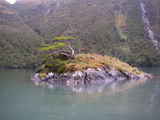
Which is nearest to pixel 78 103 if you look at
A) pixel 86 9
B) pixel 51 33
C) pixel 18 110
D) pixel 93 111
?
pixel 93 111

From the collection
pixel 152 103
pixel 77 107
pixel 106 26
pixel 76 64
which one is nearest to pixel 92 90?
pixel 152 103

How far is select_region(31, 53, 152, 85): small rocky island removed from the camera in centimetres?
4119

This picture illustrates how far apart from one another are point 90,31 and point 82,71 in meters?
77.6

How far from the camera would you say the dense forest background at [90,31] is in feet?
313

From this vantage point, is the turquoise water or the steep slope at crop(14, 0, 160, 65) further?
the steep slope at crop(14, 0, 160, 65)

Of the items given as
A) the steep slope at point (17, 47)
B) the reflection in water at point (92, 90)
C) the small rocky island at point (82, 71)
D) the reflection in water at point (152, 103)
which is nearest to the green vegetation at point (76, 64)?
the small rocky island at point (82, 71)

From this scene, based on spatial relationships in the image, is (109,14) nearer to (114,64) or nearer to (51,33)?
(51,33)

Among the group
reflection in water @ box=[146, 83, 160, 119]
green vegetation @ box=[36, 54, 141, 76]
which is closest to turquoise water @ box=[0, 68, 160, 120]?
reflection in water @ box=[146, 83, 160, 119]

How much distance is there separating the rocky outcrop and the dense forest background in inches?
1675

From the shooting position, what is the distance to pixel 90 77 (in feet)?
137

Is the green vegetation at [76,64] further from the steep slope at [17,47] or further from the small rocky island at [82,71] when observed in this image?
the steep slope at [17,47]

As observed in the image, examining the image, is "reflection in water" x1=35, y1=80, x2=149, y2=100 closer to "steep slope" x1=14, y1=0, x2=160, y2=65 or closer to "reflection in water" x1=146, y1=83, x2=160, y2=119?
"reflection in water" x1=146, y1=83, x2=160, y2=119

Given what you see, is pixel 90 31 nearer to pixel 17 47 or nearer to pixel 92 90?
pixel 17 47

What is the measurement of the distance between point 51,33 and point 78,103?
101611mm
